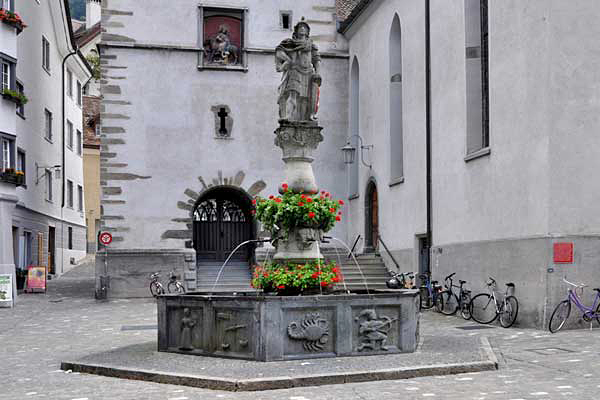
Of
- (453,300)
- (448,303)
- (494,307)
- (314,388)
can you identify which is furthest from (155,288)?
(314,388)

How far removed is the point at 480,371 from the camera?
1010 cm

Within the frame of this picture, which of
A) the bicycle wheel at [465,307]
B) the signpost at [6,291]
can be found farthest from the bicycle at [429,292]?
the signpost at [6,291]

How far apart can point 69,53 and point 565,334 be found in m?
32.2

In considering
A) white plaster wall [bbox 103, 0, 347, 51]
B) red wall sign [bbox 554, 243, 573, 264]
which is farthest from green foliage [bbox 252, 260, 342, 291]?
white plaster wall [bbox 103, 0, 347, 51]

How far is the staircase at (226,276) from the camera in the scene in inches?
1019

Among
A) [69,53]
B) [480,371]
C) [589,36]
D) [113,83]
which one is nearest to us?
[480,371]

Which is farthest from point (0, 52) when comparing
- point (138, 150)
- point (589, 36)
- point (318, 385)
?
point (318, 385)

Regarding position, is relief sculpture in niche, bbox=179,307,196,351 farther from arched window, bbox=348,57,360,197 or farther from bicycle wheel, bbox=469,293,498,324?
arched window, bbox=348,57,360,197

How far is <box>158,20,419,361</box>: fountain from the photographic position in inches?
412

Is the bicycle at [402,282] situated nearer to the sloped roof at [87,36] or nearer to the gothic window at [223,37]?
the gothic window at [223,37]

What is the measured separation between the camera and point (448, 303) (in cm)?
1906

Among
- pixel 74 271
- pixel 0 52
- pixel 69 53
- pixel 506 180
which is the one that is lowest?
pixel 74 271

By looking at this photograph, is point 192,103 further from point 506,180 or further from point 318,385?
point 318,385

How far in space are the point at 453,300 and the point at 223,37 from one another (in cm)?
1291
